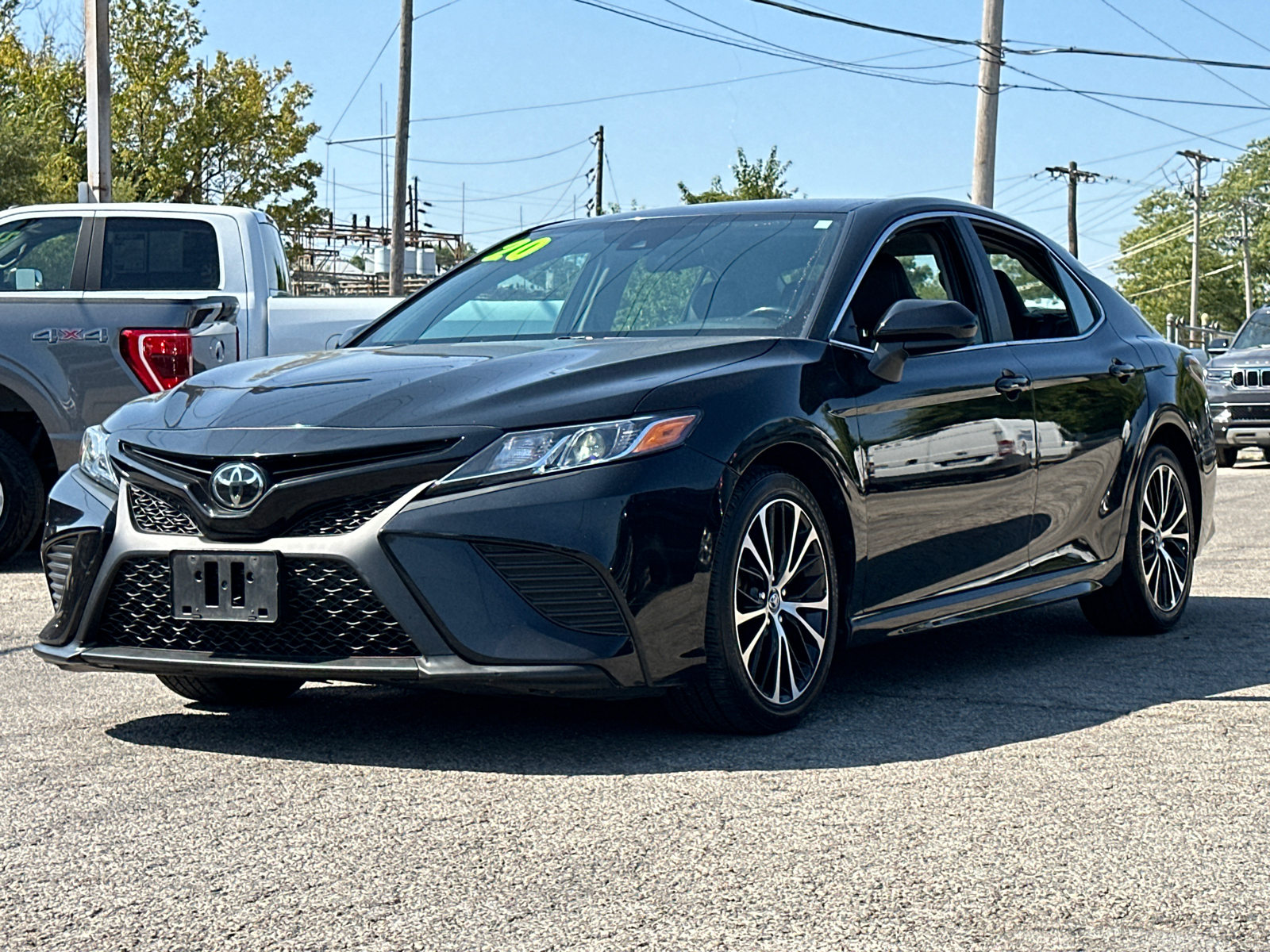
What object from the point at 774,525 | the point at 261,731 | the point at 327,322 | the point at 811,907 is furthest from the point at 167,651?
the point at 327,322

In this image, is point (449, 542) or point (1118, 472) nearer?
point (449, 542)

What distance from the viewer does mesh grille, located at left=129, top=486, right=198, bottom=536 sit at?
15.0 feet

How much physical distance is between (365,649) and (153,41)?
143 ft

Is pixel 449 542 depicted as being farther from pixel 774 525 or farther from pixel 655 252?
pixel 655 252

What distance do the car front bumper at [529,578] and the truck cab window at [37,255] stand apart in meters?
5.71

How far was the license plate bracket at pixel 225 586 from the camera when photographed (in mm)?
4430

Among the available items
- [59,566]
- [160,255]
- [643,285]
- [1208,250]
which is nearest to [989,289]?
[643,285]

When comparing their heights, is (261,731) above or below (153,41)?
below

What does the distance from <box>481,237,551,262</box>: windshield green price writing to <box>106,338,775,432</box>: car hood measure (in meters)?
1.11

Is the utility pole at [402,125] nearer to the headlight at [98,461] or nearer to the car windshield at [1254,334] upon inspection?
the car windshield at [1254,334]

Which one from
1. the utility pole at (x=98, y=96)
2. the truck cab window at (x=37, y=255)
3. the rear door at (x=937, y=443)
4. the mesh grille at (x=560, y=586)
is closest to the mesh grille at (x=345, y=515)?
the mesh grille at (x=560, y=586)

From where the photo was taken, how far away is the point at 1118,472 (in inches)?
264

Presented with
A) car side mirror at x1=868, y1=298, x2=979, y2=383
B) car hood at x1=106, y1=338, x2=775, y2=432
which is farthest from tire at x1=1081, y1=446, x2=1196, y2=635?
car hood at x1=106, y1=338, x2=775, y2=432

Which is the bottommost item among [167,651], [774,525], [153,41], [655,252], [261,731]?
[261,731]
